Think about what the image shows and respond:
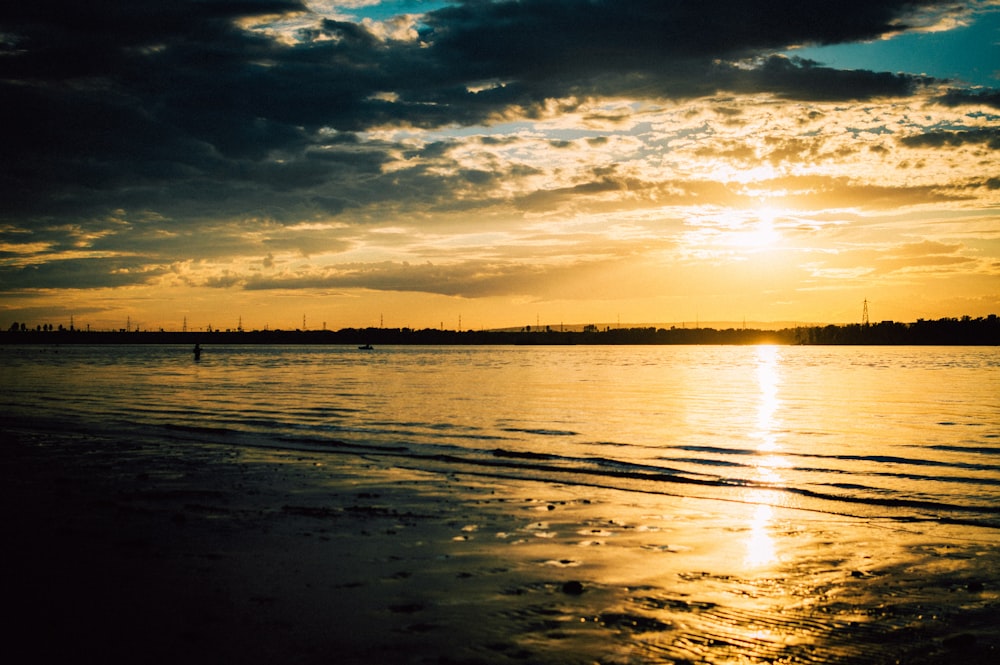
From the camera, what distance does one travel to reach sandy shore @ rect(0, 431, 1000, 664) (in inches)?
314

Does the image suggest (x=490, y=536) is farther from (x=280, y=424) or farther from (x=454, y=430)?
(x=280, y=424)

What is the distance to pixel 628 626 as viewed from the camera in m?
8.62

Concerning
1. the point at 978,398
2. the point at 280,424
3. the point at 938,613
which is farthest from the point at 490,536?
the point at 978,398

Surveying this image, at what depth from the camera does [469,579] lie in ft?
34.3

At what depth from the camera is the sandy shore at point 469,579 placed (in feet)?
26.2

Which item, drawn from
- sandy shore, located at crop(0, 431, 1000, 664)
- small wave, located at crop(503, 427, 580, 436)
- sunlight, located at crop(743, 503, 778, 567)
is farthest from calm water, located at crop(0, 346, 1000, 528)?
sandy shore, located at crop(0, 431, 1000, 664)

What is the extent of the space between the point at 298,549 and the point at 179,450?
49.1ft

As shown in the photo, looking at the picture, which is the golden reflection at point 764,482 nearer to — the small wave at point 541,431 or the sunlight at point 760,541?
the sunlight at point 760,541

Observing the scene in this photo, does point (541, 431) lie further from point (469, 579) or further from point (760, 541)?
point (469, 579)

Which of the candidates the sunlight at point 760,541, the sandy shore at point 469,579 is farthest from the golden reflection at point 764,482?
the sandy shore at point 469,579

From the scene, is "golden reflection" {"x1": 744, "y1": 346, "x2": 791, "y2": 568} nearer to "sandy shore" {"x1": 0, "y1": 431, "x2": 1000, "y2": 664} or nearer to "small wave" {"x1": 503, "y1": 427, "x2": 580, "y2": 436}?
"sandy shore" {"x1": 0, "y1": 431, "x2": 1000, "y2": 664}

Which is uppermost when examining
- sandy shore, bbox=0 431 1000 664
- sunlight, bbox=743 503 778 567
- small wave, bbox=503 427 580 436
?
sandy shore, bbox=0 431 1000 664

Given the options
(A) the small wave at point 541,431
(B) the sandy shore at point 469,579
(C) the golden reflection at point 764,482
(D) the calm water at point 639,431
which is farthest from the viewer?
(A) the small wave at point 541,431

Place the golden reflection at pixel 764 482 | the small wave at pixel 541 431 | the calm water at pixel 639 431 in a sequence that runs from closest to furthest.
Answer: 1. the golden reflection at pixel 764 482
2. the calm water at pixel 639 431
3. the small wave at pixel 541 431
